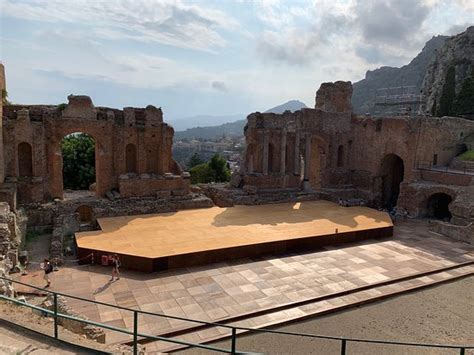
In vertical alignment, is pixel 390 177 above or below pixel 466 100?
below

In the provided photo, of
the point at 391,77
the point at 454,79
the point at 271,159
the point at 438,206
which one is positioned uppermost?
the point at 391,77

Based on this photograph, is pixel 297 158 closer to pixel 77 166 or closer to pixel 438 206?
pixel 438 206

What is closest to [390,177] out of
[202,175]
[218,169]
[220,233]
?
[220,233]

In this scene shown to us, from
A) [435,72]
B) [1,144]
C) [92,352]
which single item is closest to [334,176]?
[1,144]

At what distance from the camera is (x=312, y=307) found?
12.4 meters

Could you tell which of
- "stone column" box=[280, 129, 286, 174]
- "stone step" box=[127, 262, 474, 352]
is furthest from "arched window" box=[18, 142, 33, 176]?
"stone column" box=[280, 129, 286, 174]

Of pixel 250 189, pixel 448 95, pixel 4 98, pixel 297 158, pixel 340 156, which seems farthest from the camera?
pixel 448 95

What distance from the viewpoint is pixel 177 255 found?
14797 mm

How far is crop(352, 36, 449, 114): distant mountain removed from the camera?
10782 centimetres

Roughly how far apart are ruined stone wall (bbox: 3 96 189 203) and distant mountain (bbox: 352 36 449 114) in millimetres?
83293

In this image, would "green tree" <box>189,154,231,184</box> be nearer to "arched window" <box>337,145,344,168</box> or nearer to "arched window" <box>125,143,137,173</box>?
"arched window" <box>337,145,344,168</box>

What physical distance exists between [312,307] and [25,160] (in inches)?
673

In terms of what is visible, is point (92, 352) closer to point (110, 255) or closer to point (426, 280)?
point (110, 255)

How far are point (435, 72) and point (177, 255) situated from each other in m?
51.9
